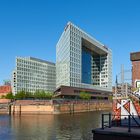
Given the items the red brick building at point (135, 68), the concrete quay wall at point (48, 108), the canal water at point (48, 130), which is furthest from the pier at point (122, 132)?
the concrete quay wall at point (48, 108)

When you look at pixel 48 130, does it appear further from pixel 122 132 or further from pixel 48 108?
pixel 48 108

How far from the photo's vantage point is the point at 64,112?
143125 millimetres

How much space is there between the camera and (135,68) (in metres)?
27.9

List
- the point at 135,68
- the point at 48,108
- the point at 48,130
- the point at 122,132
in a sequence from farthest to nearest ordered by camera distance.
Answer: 1. the point at 48,108
2. the point at 48,130
3. the point at 135,68
4. the point at 122,132

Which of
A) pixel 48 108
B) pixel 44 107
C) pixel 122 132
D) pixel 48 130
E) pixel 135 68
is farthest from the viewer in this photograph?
pixel 44 107

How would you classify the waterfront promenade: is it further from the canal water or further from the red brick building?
the red brick building

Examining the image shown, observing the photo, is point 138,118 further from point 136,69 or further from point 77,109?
point 77,109

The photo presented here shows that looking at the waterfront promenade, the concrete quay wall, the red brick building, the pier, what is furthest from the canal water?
the waterfront promenade

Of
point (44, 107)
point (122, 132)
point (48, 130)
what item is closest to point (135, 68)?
point (122, 132)

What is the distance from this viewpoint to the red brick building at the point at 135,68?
1089 inches

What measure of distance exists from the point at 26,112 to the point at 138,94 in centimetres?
11887

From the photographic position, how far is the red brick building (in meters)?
27.7

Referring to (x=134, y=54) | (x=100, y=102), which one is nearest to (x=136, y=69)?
(x=134, y=54)

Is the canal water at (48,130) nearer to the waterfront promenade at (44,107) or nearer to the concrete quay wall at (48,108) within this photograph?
the concrete quay wall at (48,108)
